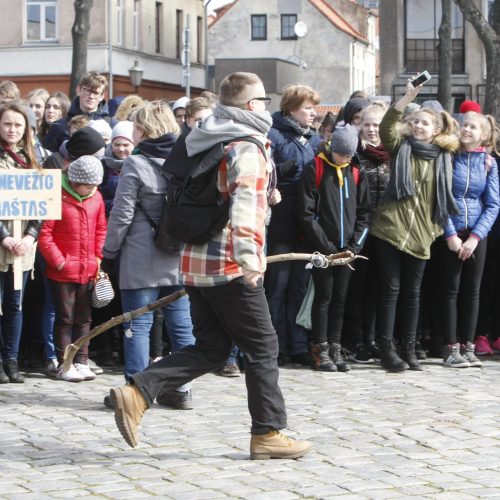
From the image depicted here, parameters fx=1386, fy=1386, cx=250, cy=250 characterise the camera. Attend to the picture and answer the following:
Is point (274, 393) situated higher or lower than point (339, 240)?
lower

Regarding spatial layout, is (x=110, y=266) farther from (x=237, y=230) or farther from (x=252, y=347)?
(x=237, y=230)

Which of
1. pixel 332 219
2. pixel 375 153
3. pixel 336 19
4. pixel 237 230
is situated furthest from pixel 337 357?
pixel 336 19

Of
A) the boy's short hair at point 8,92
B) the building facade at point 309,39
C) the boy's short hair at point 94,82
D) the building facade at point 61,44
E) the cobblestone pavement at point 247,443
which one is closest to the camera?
the cobblestone pavement at point 247,443

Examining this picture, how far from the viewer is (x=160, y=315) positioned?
34.8ft

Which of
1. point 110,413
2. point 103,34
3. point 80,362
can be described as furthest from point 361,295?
point 103,34

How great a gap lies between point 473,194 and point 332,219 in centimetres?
125

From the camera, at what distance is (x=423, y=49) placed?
55531 mm

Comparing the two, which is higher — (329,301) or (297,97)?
(297,97)

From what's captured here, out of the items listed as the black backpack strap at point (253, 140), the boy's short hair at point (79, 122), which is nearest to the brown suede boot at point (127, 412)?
the black backpack strap at point (253, 140)

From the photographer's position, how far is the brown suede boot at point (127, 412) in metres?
7.39

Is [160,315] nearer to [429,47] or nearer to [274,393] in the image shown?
[274,393]

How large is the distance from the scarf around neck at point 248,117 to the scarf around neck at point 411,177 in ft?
11.2

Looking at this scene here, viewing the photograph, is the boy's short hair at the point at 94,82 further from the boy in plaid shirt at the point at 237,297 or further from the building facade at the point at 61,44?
the building facade at the point at 61,44

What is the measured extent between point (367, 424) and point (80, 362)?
274 centimetres
